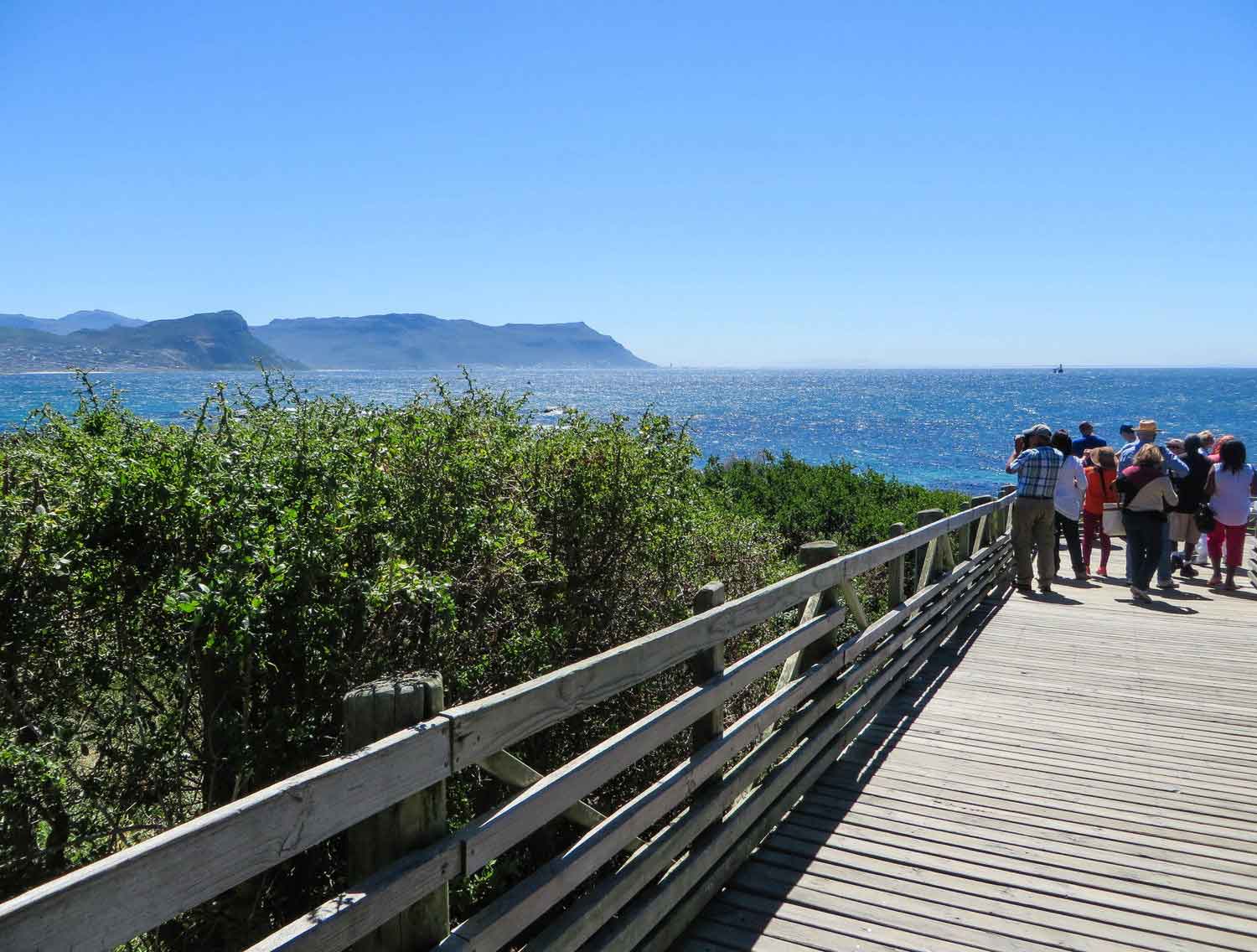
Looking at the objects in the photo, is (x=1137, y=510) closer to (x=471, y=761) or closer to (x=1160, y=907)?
(x=1160, y=907)

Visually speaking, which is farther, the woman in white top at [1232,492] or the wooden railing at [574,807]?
the woman in white top at [1232,492]

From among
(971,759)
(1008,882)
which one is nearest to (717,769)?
(1008,882)

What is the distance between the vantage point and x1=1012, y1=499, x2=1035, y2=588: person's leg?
10.8 m

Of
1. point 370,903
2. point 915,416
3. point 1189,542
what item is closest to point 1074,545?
point 1189,542

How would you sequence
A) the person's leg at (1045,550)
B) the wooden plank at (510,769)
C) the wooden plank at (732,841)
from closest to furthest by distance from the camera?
the wooden plank at (510,769), the wooden plank at (732,841), the person's leg at (1045,550)

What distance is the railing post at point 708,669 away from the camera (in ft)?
12.6

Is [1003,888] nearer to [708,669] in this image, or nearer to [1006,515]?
[708,669]

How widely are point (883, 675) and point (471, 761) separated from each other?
4.40 meters

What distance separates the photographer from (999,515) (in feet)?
39.9

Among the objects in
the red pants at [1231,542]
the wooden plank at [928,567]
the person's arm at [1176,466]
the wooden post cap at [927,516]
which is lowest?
the red pants at [1231,542]

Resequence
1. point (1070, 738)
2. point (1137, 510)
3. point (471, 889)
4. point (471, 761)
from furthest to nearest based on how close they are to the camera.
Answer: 1. point (1137, 510)
2. point (1070, 738)
3. point (471, 889)
4. point (471, 761)

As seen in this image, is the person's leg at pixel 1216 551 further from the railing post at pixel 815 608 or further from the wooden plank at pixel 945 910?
the wooden plank at pixel 945 910

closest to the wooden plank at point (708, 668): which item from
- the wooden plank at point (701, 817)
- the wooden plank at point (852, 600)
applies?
the wooden plank at point (701, 817)

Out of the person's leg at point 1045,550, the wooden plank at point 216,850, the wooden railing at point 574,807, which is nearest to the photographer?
the wooden plank at point 216,850
